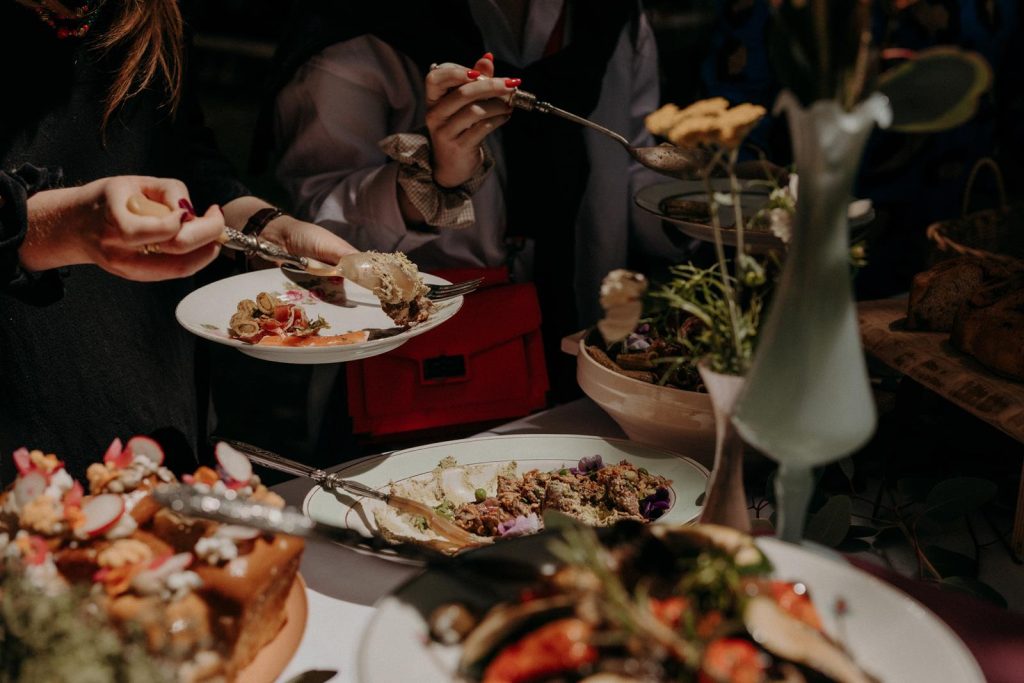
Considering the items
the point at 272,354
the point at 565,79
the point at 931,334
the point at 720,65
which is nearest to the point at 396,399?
the point at 272,354

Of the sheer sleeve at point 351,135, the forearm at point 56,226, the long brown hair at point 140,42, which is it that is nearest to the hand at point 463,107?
the sheer sleeve at point 351,135

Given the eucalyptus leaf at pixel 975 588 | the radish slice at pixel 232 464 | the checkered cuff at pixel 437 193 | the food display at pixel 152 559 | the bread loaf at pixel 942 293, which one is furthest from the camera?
the checkered cuff at pixel 437 193

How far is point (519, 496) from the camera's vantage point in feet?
3.28

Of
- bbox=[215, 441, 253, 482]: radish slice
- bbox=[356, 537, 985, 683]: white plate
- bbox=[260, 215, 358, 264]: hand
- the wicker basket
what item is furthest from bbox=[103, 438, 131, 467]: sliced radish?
the wicker basket

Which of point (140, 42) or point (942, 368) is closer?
point (942, 368)

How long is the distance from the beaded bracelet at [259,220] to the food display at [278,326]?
0.17 m

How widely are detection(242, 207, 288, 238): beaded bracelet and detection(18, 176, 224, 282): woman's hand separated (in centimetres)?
29

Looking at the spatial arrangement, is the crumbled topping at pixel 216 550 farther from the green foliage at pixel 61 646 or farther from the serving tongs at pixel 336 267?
the serving tongs at pixel 336 267

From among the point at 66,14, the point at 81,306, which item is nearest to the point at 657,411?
the point at 81,306

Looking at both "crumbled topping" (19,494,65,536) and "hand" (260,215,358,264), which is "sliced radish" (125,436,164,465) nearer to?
"crumbled topping" (19,494,65,536)

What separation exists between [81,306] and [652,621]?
111 cm

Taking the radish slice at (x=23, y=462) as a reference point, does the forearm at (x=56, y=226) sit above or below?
above

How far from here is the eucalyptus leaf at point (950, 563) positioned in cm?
95

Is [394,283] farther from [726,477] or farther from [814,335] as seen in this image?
[814,335]
